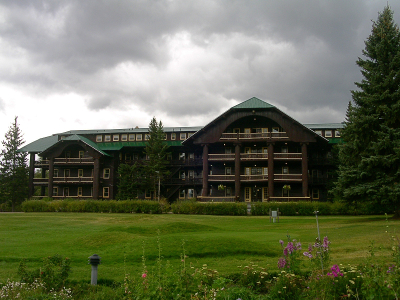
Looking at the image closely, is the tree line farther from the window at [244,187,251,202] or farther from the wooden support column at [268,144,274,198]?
the window at [244,187,251,202]

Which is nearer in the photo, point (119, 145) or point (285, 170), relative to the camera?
point (285, 170)

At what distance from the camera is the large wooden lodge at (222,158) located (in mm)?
53719

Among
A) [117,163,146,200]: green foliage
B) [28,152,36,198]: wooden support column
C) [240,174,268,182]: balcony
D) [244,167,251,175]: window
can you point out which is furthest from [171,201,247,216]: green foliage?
[28,152,36,198]: wooden support column

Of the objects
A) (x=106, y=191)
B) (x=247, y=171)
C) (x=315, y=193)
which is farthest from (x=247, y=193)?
(x=106, y=191)

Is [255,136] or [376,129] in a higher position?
[255,136]

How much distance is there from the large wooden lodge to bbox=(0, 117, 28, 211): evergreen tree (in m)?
1.79

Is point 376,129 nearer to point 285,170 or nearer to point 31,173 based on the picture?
point 285,170

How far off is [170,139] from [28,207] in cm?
2711

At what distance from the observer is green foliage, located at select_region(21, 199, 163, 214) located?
45.7 m

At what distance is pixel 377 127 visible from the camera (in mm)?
33094

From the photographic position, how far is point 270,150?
53594 mm

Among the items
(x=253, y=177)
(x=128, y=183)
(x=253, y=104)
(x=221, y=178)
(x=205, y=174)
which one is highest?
(x=253, y=104)

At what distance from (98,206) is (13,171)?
96.1ft

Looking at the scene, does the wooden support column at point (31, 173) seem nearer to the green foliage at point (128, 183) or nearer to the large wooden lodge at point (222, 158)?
the large wooden lodge at point (222, 158)
